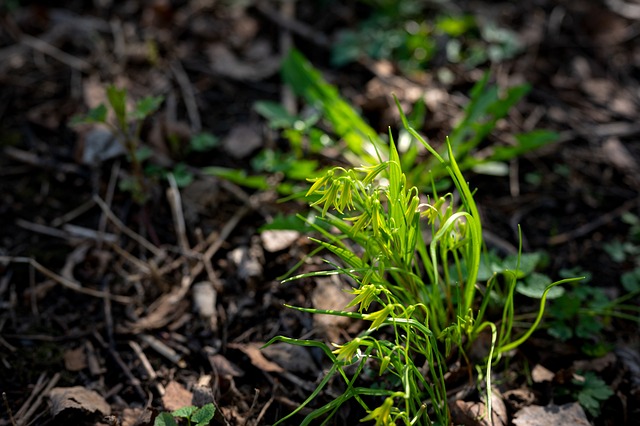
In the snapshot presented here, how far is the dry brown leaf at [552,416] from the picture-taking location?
1.71m

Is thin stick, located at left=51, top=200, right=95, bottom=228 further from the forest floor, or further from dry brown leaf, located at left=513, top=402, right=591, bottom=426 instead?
dry brown leaf, located at left=513, top=402, right=591, bottom=426

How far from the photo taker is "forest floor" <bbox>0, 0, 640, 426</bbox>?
73.9 inches

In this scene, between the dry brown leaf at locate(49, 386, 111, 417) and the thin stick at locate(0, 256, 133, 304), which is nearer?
the dry brown leaf at locate(49, 386, 111, 417)

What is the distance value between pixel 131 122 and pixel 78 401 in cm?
147

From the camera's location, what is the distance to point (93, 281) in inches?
87.2

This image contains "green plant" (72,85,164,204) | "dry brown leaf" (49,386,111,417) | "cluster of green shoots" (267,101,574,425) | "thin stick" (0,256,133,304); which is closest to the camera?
"cluster of green shoots" (267,101,574,425)

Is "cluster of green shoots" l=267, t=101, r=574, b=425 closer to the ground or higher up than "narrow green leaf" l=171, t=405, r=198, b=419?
higher up

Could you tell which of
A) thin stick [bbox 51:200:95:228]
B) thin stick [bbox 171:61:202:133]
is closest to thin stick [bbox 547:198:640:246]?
thin stick [bbox 171:61:202:133]

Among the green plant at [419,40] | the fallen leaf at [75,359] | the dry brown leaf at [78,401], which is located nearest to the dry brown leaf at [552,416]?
the dry brown leaf at [78,401]

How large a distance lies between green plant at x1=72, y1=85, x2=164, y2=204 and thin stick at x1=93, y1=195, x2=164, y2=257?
0.11 m

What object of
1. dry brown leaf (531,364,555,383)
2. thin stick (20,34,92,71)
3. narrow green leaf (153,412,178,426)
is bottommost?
dry brown leaf (531,364,555,383)

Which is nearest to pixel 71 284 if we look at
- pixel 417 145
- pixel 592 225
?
pixel 417 145

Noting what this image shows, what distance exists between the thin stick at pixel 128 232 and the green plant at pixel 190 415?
0.79 m

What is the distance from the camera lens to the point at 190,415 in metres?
1.64
